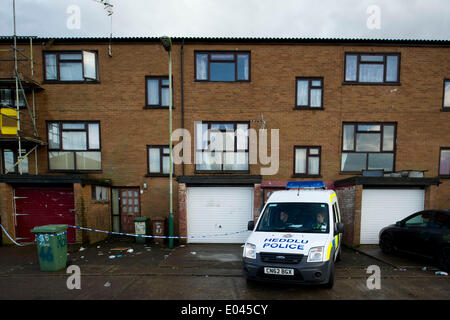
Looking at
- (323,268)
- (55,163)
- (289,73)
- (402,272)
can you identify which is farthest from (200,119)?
(402,272)

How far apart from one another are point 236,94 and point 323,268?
7.95m

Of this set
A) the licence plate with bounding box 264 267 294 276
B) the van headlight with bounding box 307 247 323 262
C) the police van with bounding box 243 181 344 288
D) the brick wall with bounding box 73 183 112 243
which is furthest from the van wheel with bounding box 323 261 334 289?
the brick wall with bounding box 73 183 112 243

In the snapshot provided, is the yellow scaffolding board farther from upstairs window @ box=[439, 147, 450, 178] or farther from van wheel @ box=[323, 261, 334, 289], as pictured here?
upstairs window @ box=[439, 147, 450, 178]

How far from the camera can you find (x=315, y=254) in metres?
4.58

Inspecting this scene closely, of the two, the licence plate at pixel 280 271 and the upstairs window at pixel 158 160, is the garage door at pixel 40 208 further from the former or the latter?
the licence plate at pixel 280 271

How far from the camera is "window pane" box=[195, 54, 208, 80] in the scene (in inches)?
408

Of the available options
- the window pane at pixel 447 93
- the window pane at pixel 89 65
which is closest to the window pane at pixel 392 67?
the window pane at pixel 447 93

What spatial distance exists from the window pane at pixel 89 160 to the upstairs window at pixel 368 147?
1135 centimetres

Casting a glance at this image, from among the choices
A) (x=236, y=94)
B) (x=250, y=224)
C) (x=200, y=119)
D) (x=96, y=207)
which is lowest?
(x=96, y=207)

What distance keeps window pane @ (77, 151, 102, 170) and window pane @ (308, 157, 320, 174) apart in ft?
31.9

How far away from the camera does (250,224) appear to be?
597 centimetres

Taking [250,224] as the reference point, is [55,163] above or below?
above
